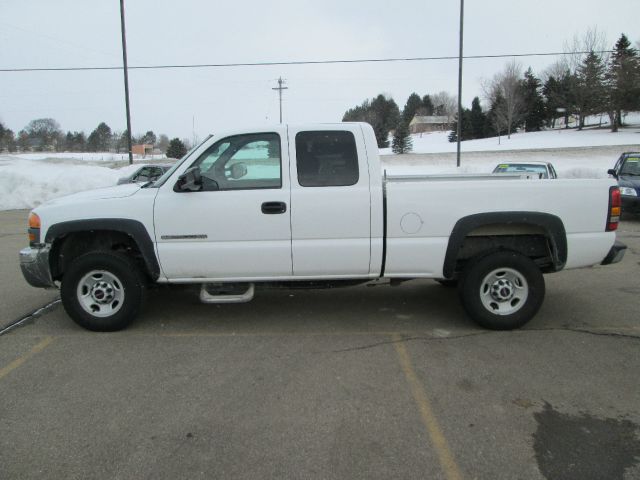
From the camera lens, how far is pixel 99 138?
89.5m

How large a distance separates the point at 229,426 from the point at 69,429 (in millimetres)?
1026

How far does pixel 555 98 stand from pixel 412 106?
6004 centimetres

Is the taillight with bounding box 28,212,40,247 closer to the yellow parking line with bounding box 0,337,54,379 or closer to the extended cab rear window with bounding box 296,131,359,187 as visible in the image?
the yellow parking line with bounding box 0,337,54,379

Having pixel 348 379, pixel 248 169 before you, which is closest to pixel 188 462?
pixel 348 379

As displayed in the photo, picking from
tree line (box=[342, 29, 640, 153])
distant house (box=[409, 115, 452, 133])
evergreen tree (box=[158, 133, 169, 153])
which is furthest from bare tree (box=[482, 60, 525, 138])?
evergreen tree (box=[158, 133, 169, 153])

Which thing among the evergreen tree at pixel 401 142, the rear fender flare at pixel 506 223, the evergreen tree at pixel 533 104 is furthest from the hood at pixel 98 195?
the evergreen tree at pixel 533 104

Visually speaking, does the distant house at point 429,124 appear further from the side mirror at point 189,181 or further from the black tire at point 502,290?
the side mirror at point 189,181

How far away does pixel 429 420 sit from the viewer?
332cm

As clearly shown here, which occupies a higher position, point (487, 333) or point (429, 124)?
point (429, 124)

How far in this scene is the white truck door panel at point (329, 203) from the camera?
15.4ft

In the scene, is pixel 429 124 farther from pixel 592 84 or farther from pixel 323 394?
pixel 323 394

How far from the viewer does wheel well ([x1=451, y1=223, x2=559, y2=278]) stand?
16.2ft

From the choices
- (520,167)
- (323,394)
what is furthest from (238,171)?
(520,167)

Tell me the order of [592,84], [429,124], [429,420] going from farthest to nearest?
[429,124] < [592,84] < [429,420]
